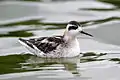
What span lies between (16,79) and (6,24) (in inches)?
244

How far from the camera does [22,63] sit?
42.3 feet

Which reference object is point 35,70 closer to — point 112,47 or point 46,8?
point 112,47

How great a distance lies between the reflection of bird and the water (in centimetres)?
18

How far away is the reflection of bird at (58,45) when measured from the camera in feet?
44.5

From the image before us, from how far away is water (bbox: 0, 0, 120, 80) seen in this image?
12211mm

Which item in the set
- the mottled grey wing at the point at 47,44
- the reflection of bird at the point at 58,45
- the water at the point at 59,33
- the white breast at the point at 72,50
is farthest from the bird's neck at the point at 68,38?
the water at the point at 59,33

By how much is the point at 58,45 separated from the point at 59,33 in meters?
2.73

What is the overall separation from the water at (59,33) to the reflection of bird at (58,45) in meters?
0.18

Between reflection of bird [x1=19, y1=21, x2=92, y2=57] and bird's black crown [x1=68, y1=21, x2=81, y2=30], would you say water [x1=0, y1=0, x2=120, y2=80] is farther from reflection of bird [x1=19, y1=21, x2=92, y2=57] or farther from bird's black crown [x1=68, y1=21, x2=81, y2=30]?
bird's black crown [x1=68, y1=21, x2=81, y2=30]

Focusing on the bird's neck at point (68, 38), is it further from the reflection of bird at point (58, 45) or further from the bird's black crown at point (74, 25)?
the bird's black crown at point (74, 25)

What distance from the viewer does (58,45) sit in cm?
1370

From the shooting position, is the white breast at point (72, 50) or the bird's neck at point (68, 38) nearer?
the white breast at point (72, 50)

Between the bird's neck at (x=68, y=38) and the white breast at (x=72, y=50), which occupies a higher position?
the bird's neck at (x=68, y=38)

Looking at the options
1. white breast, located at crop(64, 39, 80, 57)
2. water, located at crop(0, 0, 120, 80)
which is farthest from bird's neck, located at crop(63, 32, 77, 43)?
water, located at crop(0, 0, 120, 80)
